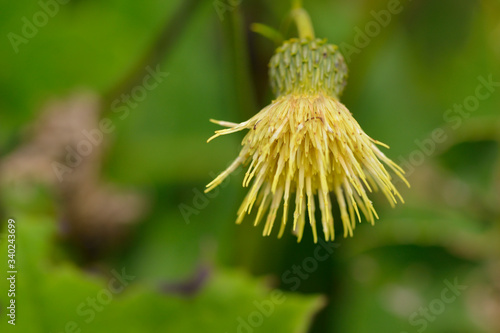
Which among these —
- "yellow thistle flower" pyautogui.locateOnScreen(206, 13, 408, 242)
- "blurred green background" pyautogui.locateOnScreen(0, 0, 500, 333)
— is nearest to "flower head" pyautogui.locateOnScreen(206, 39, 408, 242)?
"yellow thistle flower" pyautogui.locateOnScreen(206, 13, 408, 242)

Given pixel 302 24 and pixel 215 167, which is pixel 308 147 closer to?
pixel 302 24

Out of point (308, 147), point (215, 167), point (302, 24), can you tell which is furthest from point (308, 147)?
point (215, 167)

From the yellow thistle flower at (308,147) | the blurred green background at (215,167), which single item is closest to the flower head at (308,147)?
the yellow thistle flower at (308,147)

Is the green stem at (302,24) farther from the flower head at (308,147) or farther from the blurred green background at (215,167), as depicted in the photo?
the blurred green background at (215,167)

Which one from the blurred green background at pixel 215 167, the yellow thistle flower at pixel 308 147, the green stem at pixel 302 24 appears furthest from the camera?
the blurred green background at pixel 215 167

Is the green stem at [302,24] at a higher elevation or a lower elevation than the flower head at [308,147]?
higher

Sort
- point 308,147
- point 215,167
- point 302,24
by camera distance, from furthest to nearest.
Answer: point 215,167, point 302,24, point 308,147

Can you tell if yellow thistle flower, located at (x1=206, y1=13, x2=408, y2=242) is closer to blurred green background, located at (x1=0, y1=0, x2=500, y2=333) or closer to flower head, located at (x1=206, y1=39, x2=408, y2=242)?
flower head, located at (x1=206, y1=39, x2=408, y2=242)
